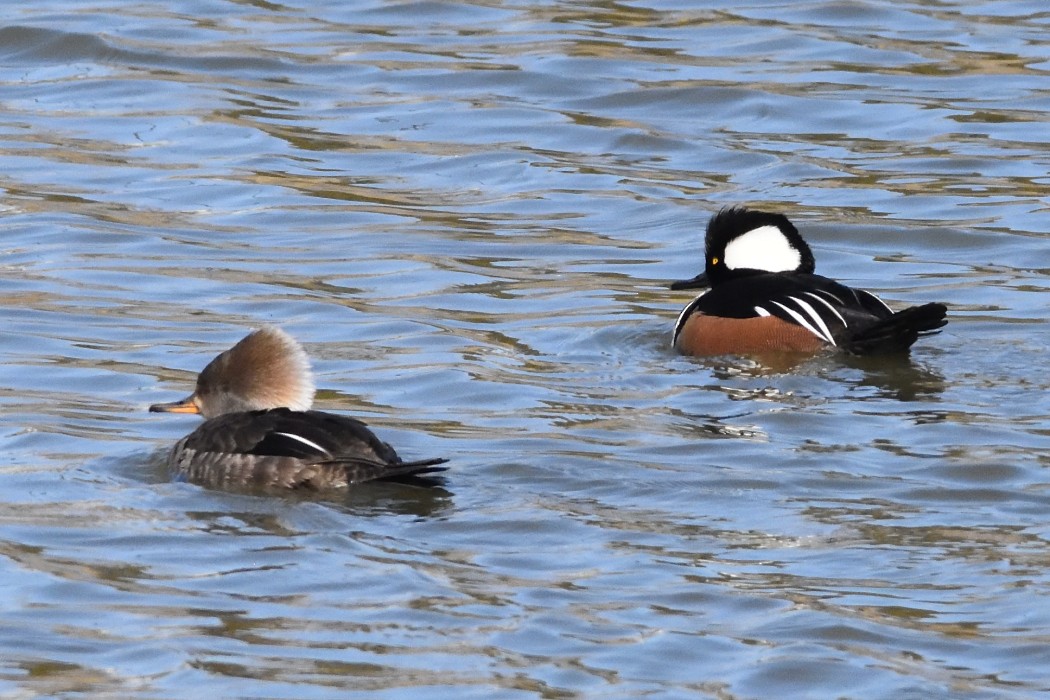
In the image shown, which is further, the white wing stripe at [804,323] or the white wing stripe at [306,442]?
the white wing stripe at [804,323]

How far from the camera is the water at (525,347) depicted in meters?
6.11

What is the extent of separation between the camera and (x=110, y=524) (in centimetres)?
734

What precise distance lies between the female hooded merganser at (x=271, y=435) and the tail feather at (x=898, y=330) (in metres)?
3.18

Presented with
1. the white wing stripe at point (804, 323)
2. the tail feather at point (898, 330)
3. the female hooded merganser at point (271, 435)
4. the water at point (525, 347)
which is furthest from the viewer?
the white wing stripe at point (804, 323)

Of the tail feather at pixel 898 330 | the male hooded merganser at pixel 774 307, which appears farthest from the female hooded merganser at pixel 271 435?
the tail feather at pixel 898 330

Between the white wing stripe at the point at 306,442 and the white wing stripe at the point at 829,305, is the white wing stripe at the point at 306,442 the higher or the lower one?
the lower one

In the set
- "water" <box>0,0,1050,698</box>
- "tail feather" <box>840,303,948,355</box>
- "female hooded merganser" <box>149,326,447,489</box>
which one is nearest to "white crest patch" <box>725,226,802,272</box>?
"water" <box>0,0,1050,698</box>

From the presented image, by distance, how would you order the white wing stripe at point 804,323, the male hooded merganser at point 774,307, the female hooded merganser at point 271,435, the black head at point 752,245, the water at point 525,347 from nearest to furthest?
the water at point 525,347 → the female hooded merganser at point 271,435 → the male hooded merganser at point 774,307 → the white wing stripe at point 804,323 → the black head at point 752,245

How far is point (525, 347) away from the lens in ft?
34.6

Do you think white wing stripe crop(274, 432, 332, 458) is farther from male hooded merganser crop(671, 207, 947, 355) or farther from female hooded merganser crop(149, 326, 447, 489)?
male hooded merganser crop(671, 207, 947, 355)

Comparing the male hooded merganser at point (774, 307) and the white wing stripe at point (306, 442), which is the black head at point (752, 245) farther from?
the white wing stripe at point (306, 442)

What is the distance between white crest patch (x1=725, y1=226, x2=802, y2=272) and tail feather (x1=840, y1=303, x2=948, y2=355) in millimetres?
991

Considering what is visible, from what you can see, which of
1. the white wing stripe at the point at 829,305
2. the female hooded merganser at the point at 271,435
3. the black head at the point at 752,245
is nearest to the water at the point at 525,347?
the female hooded merganser at the point at 271,435

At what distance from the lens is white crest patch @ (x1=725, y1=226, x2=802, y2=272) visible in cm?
1107
